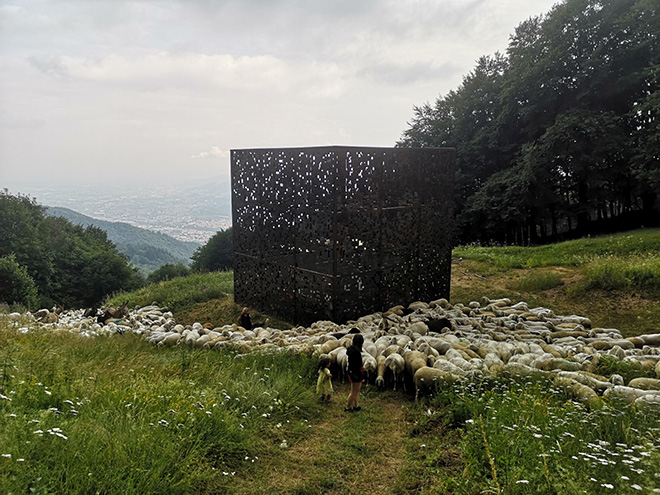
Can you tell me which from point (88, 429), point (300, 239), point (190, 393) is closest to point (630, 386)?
point (190, 393)

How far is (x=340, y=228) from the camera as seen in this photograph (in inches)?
380

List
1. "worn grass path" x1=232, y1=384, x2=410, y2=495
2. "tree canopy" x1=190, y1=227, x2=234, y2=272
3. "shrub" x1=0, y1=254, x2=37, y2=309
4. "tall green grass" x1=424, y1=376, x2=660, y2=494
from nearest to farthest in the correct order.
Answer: "tall green grass" x1=424, y1=376, x2=660, y2=494 → "worn grass path" x1=232, y1=384, x2=410, y2=495 → "shrub" x1=0, y1=254, x2=37, y2=309 → "tree canopy" x1=190, y1=227, x2=234, y2=272

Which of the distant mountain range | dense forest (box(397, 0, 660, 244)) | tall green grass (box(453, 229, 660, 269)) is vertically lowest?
the distant mountain range

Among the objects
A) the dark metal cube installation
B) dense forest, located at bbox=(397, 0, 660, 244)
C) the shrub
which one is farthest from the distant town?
the dark metal cube installation

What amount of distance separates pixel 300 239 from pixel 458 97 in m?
26.8

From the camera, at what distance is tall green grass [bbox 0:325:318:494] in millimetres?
3199

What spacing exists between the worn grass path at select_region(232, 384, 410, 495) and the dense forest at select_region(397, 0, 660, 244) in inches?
817

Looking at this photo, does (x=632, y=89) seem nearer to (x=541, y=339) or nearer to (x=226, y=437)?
(x=541, y=339)

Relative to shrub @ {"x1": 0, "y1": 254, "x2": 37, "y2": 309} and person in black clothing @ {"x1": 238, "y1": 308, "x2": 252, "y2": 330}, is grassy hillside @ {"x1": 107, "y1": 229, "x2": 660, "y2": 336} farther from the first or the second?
shrub @ {"x1": 0, "y1": 254, "x2": 37, "y2": 309}

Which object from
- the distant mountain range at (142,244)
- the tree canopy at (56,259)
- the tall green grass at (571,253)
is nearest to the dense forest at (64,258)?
the tree canopy at (56,259)

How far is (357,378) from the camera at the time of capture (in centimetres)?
588

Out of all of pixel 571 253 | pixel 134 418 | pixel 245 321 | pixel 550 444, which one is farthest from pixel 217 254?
pixel 550 444

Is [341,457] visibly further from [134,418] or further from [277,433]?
[134,418]

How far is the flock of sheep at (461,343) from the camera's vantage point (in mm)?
5883
